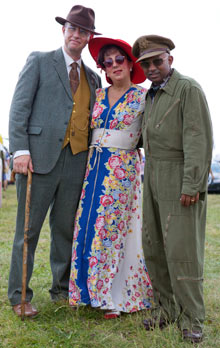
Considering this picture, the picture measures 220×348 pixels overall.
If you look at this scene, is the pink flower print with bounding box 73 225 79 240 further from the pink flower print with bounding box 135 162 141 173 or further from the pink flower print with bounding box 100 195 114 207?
the pink flower print with bounding box 135 162 141 173

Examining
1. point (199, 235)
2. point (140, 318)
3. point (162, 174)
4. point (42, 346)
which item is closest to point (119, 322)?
point (140, 318)

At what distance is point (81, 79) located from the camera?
3518 mm

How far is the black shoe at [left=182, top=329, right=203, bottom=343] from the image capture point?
2.76 meters

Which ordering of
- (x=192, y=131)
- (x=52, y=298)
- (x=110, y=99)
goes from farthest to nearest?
1. (x=52, y=298)
2. (x=110, y=99)
3. (x=192, y=131)

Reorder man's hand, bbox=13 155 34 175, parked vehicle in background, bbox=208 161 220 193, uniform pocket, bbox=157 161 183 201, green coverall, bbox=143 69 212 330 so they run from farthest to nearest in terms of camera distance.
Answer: parked vehicle in background, bbox=208 161 220 193, man's hand, bbox=13 155 34 175, uniform pocket, bbox=157 161 183 201, green coverall, bbox=143 69 212 330

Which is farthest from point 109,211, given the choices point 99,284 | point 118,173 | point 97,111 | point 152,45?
point 152,45

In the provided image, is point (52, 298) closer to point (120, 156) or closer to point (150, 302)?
point (150, 302)

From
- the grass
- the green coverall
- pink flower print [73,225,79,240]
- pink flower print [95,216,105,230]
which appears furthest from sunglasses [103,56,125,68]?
the grass

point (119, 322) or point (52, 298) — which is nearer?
point (119, 322)

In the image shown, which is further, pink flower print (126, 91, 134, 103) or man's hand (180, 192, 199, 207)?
pink flower print (126, 91, 134, 103)

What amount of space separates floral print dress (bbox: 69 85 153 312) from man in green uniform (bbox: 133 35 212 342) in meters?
0.38

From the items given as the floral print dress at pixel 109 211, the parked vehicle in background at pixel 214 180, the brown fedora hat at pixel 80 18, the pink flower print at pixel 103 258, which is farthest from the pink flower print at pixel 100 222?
the parked vehicle in background at pixel 214 180

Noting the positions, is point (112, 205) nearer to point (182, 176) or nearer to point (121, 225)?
point (121, 225)

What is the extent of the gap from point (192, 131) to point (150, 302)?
149 cm
